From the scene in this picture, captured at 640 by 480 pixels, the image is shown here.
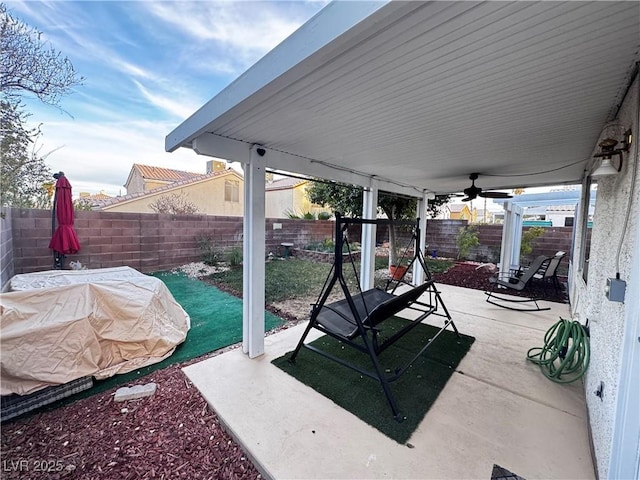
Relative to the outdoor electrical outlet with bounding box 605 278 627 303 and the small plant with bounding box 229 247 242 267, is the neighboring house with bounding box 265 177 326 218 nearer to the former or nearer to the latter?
the small plant with bounding box 229 247 242 267

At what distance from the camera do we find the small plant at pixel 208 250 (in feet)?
24.0

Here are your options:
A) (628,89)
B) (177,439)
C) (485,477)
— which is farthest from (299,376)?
(628,89)

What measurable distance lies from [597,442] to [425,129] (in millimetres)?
2623

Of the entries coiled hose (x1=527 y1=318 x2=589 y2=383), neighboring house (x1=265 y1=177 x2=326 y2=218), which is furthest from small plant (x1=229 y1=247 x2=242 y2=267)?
neighboring house (x1=265 y1=177 x2=326 y2=218)

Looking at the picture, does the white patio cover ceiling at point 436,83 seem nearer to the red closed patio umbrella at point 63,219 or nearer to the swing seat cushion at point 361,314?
the swing seat cushion at point 361,314

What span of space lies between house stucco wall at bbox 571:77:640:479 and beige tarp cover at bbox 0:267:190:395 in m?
3.77

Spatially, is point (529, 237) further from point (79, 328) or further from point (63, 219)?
point (63, 219)

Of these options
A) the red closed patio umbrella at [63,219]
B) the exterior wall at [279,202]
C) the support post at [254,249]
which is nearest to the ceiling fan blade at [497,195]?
the support post at [254,249]

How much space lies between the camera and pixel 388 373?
2.64 meters

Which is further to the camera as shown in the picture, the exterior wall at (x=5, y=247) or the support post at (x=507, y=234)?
the support post at (x=507, y=234)

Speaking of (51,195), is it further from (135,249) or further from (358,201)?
(358,201)

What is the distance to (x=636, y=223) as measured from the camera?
1.32m

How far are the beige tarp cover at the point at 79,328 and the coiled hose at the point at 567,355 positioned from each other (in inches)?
164

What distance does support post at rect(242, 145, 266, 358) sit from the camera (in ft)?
9.05
